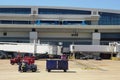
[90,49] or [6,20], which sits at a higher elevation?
[6,20]

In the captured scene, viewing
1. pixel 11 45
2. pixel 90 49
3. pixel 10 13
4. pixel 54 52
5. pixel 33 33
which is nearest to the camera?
pixel 54 52

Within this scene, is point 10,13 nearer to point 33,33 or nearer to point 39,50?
point 33,33

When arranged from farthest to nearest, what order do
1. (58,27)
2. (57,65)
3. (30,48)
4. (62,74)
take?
(58,27) → (30,48) → (57,65) → (62,74)

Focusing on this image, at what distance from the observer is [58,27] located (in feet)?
323

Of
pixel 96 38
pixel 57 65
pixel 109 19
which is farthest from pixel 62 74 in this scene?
pixel 109 19

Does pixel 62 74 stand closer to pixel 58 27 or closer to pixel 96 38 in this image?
pixel 58 27

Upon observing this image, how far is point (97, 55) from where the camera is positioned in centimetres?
9300

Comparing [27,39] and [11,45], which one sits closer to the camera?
[11,45]

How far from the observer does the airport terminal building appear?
98.4 metres

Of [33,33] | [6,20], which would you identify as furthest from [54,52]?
[6,20]

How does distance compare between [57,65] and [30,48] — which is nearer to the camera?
[57,65]

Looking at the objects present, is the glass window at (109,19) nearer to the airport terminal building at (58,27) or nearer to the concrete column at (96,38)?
the airport terminal building at (58,27)

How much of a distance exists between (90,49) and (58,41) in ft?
41.4

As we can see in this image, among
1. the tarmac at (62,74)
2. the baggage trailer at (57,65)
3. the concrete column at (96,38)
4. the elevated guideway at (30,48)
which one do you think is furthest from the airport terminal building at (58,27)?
the baggage trailer at (57,65)
